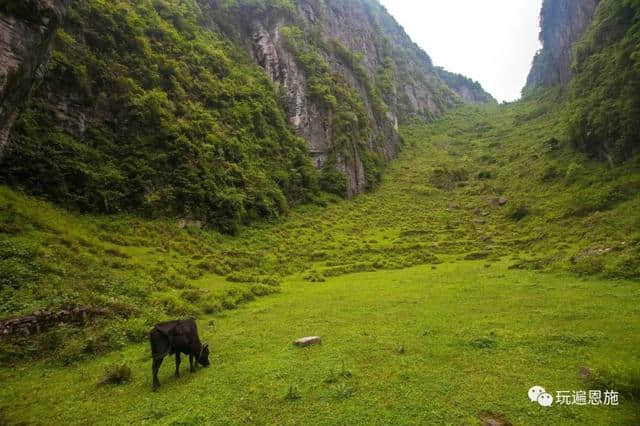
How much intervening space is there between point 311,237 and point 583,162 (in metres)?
36.4

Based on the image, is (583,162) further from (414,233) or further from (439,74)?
(439,74)

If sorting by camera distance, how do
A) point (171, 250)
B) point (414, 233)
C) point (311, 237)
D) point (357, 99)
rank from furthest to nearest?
1. point (357, 99)
2. point (414, 233)
3. point (311, 237)
4. point (171, 250)

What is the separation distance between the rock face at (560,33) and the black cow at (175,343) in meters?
97.4

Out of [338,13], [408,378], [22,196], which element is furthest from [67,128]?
[338,13]

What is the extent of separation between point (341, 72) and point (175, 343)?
267ft

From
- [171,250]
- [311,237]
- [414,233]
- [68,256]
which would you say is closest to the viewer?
[68,256]

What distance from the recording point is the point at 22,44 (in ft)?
47.4

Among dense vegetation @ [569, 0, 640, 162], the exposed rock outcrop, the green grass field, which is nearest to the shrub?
the green grass field

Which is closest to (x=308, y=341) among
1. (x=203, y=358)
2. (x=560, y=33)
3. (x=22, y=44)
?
(x=203, y=358)

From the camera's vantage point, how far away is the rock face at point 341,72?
61.4 meters

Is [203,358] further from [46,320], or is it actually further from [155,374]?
[46,320]

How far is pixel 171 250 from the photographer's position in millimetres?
25500

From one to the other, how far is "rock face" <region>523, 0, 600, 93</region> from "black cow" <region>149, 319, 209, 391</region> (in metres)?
97.4

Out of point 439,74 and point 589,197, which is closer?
point 589,197
